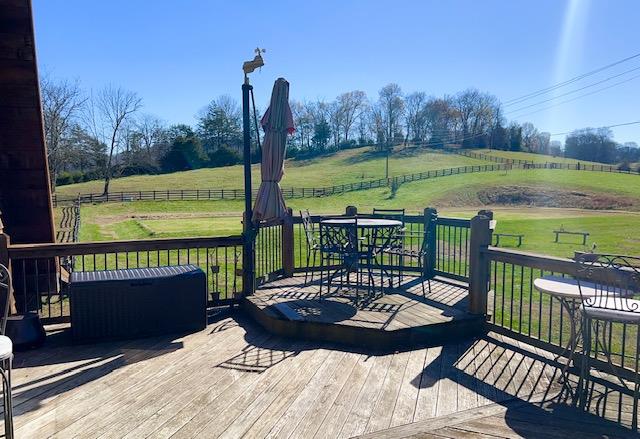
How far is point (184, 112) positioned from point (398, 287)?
53988 millimetres

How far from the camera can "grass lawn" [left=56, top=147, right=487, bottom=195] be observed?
40.4 m

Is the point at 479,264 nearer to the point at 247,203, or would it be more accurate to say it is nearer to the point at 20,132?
the point at 247,203

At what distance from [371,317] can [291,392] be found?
1368 millimetres

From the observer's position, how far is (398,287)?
5.24 m

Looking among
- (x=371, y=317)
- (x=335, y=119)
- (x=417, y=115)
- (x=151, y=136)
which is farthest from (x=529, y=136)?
(x=371, y=317)

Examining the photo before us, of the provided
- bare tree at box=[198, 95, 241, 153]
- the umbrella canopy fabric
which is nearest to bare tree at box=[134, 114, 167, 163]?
bare tree at box=[198, 95, 241, 153]

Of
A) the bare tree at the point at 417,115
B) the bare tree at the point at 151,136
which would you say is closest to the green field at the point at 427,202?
the bare tree at the point at 151,136

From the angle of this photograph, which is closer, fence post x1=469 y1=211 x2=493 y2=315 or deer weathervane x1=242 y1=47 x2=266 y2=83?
fence post x1=469 y1=211 x2=493 y2=315

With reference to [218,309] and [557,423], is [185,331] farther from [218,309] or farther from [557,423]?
[557,423]

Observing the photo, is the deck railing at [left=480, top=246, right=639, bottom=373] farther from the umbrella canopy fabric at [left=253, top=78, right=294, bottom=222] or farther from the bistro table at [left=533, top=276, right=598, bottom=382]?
the umbrella canopy fabric at [left=253, top=78, right=294, bottom=222]

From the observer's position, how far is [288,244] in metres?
5.69

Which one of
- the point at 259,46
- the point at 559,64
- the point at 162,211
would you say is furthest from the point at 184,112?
the point at 259,46

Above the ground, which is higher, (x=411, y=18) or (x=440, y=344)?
(x=411, y=18)

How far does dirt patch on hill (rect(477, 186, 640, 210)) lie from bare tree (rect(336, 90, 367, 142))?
32998 mm
